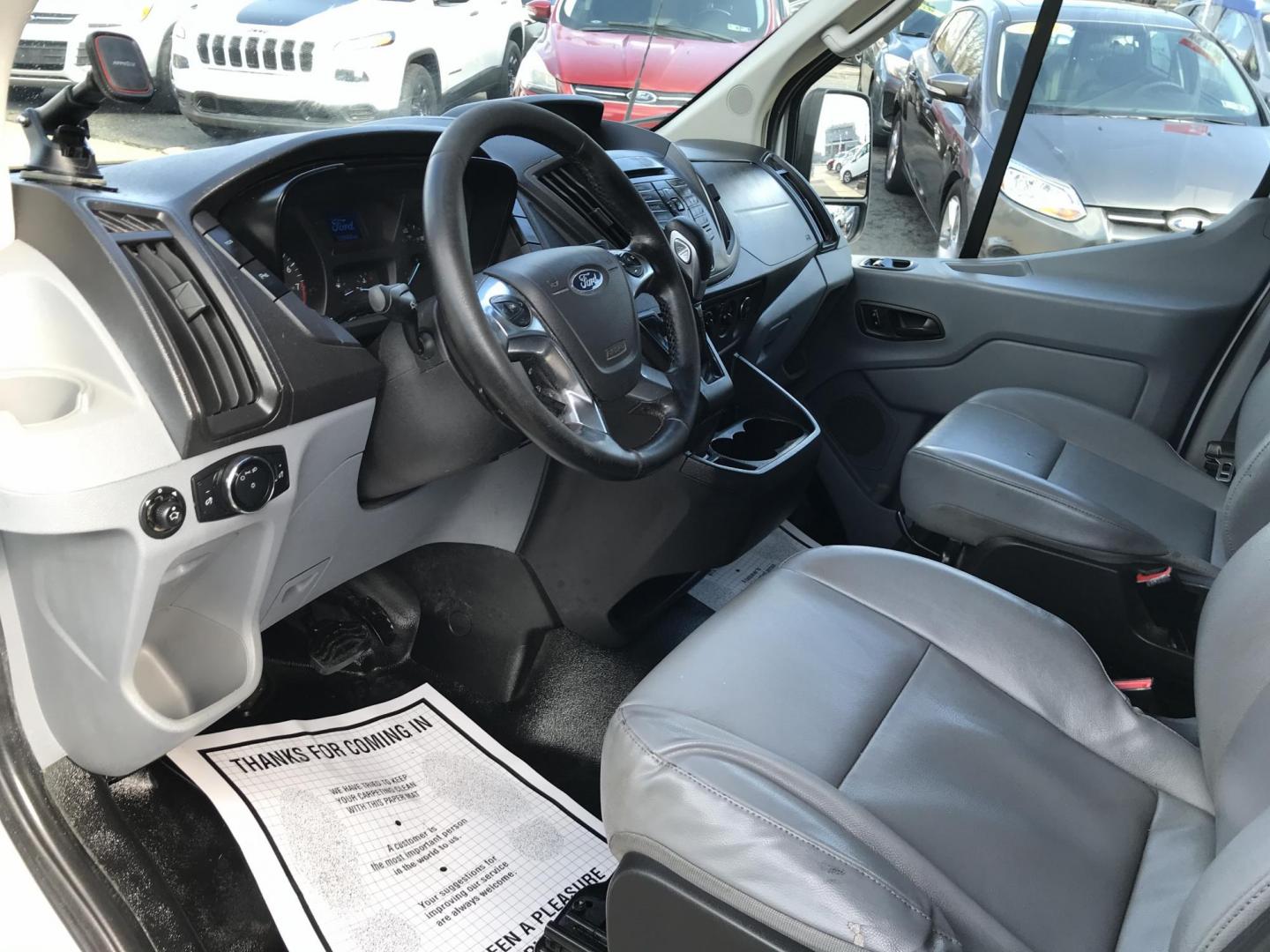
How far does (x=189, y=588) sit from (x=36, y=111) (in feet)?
1.89

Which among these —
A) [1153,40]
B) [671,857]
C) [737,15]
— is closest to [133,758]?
[671,857]

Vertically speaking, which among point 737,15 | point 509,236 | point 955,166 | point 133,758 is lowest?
point 133,758

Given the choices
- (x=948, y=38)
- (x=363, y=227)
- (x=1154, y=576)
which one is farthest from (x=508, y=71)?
(x=1154, y=576)

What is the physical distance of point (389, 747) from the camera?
170 centimetres

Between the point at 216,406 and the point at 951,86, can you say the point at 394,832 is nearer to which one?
the point at 216,406

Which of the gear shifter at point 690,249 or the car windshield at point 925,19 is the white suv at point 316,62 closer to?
the gear shifter at point 690,249

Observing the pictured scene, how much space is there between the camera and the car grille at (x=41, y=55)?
1137 millimetres

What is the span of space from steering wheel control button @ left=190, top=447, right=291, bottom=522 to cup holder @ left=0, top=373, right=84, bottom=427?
0.15m

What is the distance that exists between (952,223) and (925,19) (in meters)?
0.48

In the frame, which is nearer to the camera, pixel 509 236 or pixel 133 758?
pixel 133 758

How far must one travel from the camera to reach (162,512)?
1139 mm

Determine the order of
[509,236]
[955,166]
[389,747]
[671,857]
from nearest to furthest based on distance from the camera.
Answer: [671,857] < [509,236] < [389,747] < [955,166]

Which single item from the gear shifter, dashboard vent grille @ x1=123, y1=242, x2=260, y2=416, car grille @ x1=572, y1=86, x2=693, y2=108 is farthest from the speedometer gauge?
car grille @ x1=572, y1=86, x2=693, y2=108

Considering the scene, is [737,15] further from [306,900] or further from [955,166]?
[306,900]
